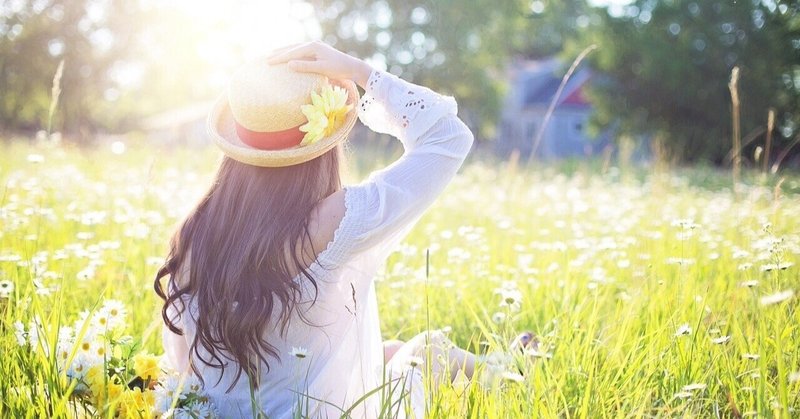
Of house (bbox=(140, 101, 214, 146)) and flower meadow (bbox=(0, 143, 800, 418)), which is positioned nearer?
flower meadow (bbox=(0, 143, 800, 418))

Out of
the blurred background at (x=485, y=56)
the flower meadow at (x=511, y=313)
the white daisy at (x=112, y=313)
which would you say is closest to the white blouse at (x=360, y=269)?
the flower meadow at (x=511, y=313)

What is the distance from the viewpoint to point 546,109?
1174 inches

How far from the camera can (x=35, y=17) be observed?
25.4m

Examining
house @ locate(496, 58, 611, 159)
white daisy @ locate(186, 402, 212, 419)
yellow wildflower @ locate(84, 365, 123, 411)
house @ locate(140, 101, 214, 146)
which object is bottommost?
house @ locate(140, 101, 214, 146)

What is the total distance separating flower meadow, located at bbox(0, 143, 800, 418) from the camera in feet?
5.99

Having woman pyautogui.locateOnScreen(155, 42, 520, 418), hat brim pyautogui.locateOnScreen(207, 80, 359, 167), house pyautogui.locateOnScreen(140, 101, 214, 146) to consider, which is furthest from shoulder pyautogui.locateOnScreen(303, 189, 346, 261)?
house pyautogui.locateOnScreen(140, 101, 214, 146)

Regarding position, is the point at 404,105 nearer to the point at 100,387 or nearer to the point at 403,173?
the point at 403,173

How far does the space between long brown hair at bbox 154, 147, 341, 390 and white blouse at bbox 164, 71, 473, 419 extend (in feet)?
0.22

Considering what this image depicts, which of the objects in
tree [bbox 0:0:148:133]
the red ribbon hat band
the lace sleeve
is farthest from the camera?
tree [bbox 0:0:148:133]

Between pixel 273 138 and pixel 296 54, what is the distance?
24cm

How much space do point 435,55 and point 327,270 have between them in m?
22.9

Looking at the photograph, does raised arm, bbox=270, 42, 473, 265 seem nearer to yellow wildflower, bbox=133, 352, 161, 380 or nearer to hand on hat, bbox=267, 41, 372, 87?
hand on hat, bbox=267, 41, 372, 87

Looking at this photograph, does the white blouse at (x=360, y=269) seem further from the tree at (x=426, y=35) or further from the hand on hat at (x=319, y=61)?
the tree at (x=426, y=35)

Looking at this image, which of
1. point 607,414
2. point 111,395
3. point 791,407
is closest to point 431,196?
point 607,414
